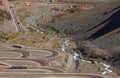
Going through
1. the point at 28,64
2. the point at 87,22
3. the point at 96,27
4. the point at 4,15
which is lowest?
the point at 28,64

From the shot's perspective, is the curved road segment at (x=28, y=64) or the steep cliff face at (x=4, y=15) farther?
the steep cliff face at (x=4, y=15)

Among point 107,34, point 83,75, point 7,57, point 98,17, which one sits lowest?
point 83,75

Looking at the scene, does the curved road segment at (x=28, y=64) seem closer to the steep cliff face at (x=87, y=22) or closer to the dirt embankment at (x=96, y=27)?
the dirt embankment at (x=96, y=27)

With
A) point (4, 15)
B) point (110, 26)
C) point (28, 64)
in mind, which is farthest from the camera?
point (4, 15)

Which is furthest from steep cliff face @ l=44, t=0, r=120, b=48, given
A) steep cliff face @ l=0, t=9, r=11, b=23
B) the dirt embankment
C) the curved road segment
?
the curved road segment

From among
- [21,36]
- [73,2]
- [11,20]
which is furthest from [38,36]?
[73,2]

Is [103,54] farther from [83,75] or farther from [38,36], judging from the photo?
[38,36]

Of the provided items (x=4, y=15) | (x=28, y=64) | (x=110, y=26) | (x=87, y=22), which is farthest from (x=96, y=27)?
(x=28, y=64)

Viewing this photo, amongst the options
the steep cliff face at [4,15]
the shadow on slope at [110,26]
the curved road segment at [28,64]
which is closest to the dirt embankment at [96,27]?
the shadow on slope at [110,26]

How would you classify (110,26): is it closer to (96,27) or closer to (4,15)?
(96,27)

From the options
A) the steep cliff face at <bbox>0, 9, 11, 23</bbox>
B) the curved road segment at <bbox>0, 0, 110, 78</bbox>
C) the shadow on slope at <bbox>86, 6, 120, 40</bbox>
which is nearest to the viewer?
the curved road segment at <bbox>0, 0, 110, 78</bbox>

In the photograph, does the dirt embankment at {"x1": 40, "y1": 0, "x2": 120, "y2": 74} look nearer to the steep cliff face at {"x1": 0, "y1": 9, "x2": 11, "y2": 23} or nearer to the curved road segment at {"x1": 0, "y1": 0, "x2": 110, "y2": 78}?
the curved road segment at {"x1": 0, "y1": 0, "x2": 110, "y2": 78}
